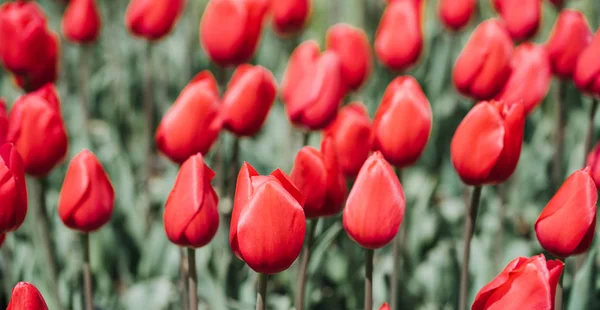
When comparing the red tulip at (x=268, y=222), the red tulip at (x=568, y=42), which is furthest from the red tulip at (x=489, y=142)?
the red tulip at (x=568, y=42)

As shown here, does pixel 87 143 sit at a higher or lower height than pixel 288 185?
lower

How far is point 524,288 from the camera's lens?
43.9 inches

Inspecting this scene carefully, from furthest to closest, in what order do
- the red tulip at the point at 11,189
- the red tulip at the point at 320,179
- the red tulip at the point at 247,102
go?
the red tulip at the point at 247,102, the red tulip at the point at 320,179, the red tulip at the point at 11,189

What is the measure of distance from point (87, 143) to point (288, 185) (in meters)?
1.56

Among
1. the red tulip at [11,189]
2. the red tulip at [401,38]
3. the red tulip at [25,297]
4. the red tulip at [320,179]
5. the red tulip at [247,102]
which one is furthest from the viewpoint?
the red tulip at [401,38]

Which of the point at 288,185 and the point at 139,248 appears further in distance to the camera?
the point at 139,248

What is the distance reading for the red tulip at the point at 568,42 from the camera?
6.75ft

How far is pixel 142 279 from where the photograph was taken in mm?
2195

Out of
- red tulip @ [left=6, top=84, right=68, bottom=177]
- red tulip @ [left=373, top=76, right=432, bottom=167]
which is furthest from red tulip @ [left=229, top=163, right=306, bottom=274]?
red tulip @ [left=6, top=84, right=68, bottom=177]

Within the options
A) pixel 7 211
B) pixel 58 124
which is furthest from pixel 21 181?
pixel 58 124

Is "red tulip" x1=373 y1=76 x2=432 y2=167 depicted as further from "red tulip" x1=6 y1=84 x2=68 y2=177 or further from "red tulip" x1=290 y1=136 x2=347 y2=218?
"red tulip" x1=6 y1=84 x2=68 y2=177

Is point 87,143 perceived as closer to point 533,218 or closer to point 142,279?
point 142,279

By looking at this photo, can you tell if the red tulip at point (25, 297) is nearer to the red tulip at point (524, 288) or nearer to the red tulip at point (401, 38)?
the red tulip at point (524, 288)

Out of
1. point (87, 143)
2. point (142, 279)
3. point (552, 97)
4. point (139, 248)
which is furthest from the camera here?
point (552, 97)
